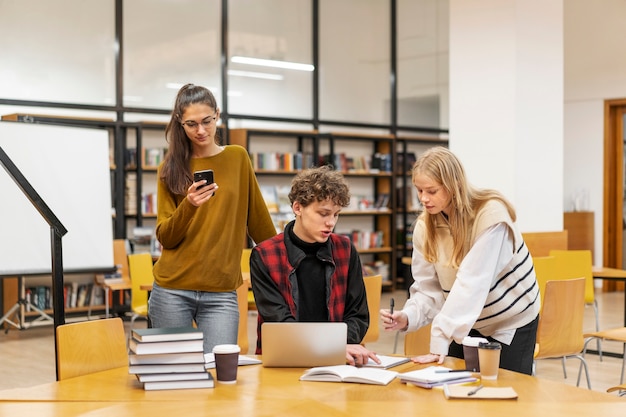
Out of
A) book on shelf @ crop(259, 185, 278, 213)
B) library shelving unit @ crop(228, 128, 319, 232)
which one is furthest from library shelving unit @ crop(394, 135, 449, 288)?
book on shelf @ crop(259, 185, 278, 213)

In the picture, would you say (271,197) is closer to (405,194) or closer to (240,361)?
(405,194)

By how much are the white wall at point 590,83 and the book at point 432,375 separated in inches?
389

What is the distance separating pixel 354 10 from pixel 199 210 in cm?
945

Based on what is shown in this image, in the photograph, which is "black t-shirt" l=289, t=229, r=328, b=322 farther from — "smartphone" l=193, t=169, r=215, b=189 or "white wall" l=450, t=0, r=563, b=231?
"white wall" l=450, t=0, r=563, b=231

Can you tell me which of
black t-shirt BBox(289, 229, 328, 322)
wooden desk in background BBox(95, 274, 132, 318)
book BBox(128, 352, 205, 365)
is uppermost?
black t-shirt BBox(289, 229, 328, 322)

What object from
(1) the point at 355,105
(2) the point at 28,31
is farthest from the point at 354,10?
(2) the point at 28,31

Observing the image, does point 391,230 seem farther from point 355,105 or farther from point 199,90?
point 199,90

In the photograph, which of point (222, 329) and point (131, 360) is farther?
point (222, 329)

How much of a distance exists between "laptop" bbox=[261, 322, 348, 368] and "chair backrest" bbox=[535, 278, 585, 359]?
86.6 inches

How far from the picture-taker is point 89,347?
313cm

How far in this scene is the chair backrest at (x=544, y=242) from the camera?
7371 mm

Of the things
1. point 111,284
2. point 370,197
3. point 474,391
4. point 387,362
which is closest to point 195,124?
point 387,362

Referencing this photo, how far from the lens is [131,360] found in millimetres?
2691

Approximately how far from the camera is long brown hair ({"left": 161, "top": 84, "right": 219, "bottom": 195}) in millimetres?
3238
